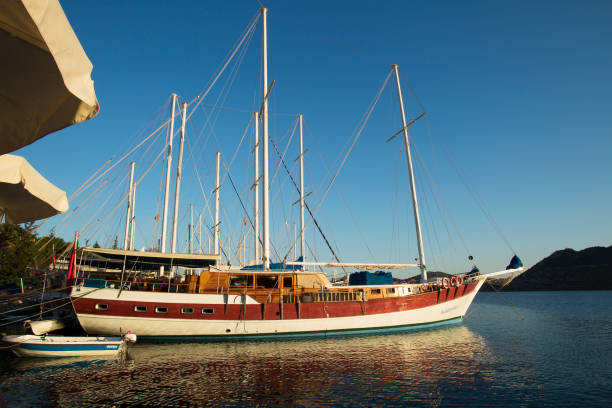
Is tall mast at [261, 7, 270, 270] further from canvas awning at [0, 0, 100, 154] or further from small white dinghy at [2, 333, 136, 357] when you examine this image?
canvas awning at [0, 0, 100, 154]

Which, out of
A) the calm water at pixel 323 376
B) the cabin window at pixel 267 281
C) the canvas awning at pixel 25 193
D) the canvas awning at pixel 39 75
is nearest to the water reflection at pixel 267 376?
the calm water at pixel 323 376

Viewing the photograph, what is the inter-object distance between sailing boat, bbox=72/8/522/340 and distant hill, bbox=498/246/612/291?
155 meters

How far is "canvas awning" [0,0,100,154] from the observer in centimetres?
216

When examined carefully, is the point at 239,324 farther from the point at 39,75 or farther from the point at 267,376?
the point at 39,75

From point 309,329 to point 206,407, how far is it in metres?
12.8

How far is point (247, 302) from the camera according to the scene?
846 inches

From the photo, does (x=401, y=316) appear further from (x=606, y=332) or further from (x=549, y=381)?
(x=606, y=332)

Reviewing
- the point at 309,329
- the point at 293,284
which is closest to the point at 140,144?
the point at 293,284

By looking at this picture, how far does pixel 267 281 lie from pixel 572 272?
576 ft

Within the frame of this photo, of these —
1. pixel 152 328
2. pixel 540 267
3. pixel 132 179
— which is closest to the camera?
pixel 152 328

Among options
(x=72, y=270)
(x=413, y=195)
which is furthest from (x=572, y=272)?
(x=72, y=270)

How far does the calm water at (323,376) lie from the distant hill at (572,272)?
156409 mm

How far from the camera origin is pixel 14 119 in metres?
3.05

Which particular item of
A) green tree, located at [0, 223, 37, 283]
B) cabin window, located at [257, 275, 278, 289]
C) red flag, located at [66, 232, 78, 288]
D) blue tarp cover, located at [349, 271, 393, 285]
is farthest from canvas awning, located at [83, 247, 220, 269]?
green tree, located at [0, 223, 37, 283]
